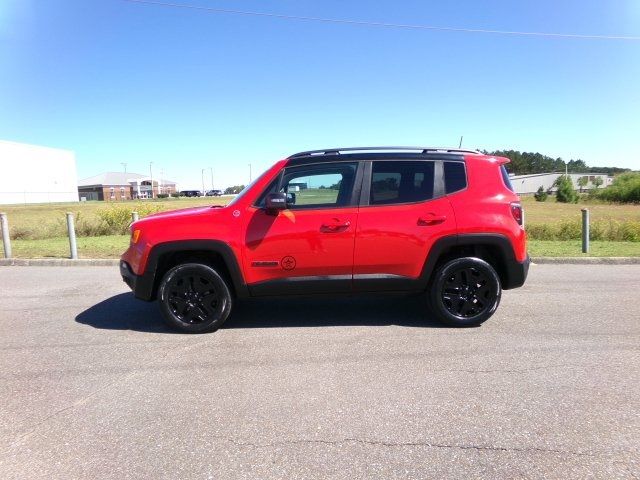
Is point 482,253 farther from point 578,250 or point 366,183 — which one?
point 578,250

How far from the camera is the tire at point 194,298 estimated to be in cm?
513

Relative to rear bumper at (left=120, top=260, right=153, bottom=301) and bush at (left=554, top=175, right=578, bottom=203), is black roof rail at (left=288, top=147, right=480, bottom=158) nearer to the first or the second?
rear bumper at (left=120, top=260, right=153, bottom=301)

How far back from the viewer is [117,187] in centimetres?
12175

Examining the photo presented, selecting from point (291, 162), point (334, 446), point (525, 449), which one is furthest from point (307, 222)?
point (525, 449)

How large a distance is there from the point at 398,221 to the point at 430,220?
13.9 inches

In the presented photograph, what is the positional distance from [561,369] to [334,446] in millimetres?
2283

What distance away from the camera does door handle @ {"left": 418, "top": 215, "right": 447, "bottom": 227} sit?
5098 mm

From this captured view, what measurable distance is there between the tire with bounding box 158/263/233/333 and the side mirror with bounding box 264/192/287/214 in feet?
3.12

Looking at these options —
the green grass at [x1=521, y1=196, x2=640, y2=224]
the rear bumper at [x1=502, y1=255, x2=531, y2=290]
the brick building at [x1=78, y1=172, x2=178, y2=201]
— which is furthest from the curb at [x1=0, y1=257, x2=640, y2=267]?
the brick building at [x1=78, y1=172, x2=178, y2=201]

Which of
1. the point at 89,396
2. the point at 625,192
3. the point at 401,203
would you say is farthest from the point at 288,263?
the point at 625,192

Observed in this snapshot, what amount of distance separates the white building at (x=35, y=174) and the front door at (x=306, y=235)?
7991 centimetres

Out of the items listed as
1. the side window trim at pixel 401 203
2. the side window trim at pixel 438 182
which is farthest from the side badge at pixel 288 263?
the side window trim at pixel 438 182

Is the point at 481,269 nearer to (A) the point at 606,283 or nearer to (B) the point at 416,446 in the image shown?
(B) the point at 416,446

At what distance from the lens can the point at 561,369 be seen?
159 inches
